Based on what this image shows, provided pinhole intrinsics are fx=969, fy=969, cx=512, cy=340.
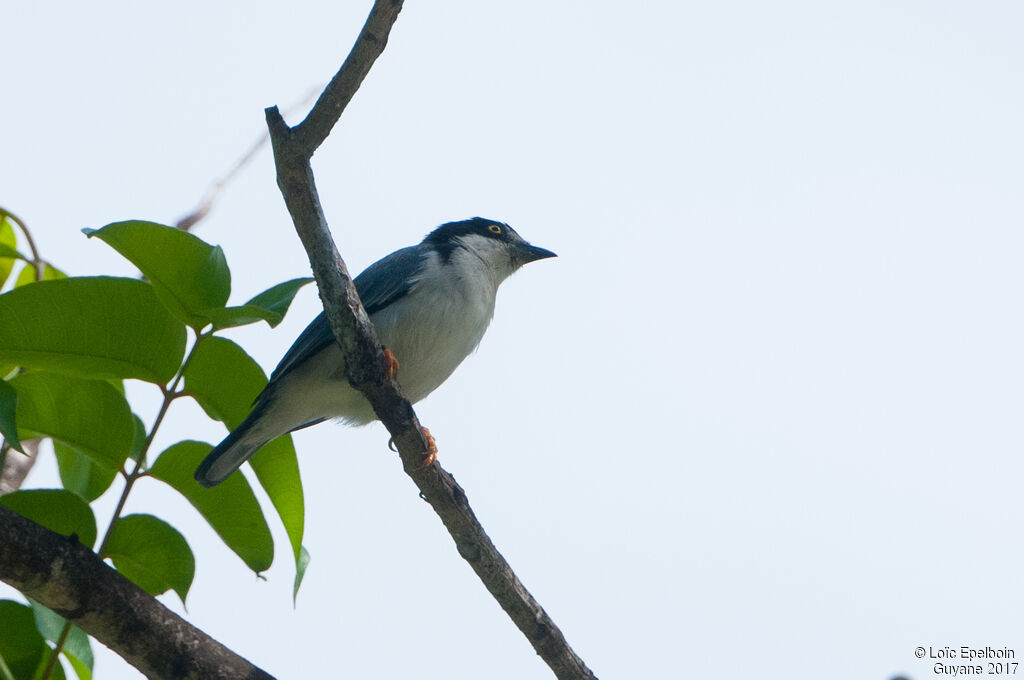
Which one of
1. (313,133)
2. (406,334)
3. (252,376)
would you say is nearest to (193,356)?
(252,376)

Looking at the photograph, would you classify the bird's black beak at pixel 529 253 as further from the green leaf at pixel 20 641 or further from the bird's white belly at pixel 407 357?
the green leaf at pixel 20 641

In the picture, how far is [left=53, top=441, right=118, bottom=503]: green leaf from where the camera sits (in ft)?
10.7

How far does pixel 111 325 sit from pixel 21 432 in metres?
0.50

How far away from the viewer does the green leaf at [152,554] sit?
3062 mm

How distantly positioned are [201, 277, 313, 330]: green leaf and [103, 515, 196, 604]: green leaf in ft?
2.22

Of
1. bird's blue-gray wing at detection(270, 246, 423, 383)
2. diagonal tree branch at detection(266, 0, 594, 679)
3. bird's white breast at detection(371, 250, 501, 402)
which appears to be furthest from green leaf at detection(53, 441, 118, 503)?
bird's white breast at detection(371, 250, 501, 402)

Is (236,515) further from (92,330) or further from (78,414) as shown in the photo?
(92,330)

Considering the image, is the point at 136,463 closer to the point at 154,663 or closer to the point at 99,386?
the point at 99,386

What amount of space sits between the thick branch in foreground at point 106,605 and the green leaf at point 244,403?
637 millimetres

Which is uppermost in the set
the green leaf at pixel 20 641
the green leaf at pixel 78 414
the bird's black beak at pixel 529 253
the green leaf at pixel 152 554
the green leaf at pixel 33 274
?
the bird's black beak at pixel 529 253

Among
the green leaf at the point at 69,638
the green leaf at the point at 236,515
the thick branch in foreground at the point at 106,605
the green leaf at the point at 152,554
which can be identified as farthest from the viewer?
the green leaf at the point at 236,515

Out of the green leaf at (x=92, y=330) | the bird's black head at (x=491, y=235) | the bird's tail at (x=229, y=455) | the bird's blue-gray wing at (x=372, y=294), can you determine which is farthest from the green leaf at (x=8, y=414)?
the bird's black head at (x=491, y=235)

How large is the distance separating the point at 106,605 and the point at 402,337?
243 centimetres

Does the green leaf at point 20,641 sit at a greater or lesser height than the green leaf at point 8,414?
lesser
